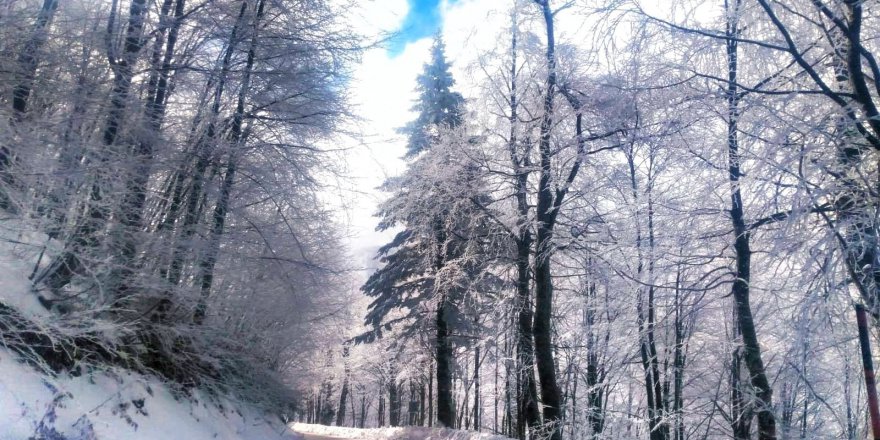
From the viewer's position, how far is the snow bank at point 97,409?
5145mm

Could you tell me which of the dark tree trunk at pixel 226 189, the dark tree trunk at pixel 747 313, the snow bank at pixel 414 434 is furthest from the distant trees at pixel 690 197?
the dark tree trunk at pixel 226 189

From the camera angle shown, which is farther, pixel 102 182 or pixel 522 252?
pixel 522 252

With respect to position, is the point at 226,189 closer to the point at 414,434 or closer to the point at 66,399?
the point at 66,399

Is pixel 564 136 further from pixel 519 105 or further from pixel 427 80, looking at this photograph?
pixel 427 80

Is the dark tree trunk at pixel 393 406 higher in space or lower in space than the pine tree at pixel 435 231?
lower

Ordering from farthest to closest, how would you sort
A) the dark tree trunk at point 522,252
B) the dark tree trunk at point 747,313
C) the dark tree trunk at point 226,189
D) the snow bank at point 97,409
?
the dark tree trunk at point 522,252 → the dark tree trunk at point 226,189 → the dark tree trunk at point 747,313 → the snow bank at point 97,409

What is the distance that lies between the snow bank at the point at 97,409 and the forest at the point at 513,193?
0.14 meters

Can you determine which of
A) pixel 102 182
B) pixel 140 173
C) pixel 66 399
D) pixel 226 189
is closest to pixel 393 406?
pixel 226 189

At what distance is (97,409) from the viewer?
6266 millimetres

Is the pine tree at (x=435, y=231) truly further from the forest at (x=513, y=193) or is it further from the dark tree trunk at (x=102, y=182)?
the dark tree trunk at (x=102, y=182)

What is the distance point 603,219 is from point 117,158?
304 inches

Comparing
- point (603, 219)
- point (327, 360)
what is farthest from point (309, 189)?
point (327, 360)

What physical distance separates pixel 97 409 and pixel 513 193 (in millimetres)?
7724

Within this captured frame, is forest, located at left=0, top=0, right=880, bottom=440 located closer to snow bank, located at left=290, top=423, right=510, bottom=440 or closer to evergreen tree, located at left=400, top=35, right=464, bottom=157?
snow bank, located at left=290, top=423, right=510, bottom=440
